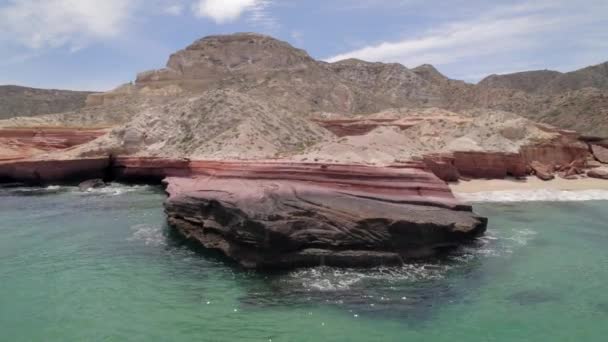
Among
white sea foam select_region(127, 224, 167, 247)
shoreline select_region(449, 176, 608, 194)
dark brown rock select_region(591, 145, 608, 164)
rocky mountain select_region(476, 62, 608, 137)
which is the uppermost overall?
rocky mountain select_region(476, 62, 608, 137)

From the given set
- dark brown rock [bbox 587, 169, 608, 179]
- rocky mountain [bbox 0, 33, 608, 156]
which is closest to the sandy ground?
dark brown rock [bbox 587, 169, 608, 179]

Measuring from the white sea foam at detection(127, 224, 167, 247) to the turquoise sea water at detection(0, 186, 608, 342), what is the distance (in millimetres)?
66

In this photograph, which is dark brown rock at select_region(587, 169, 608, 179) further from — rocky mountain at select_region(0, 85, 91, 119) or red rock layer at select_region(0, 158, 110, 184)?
rocky mountain at select_region(0, 85, 91, 119)

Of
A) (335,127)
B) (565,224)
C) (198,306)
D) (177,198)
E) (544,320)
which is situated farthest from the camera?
(335,127)

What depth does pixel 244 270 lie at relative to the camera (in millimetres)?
12648

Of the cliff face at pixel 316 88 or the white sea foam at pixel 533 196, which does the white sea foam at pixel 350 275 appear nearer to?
the white sea foam at pixel 533 196

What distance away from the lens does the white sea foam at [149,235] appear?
15.8 m

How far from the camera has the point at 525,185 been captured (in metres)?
27.7

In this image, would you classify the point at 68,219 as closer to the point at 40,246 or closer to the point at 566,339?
the point at 40,246

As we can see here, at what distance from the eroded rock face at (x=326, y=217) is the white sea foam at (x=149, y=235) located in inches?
30.2

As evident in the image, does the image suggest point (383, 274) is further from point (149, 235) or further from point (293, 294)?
point (149, 235)

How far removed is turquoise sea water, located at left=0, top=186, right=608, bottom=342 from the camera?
9.51 meters

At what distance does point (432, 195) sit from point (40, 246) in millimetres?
11485

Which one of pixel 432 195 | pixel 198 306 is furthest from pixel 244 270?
pixel 432 195
